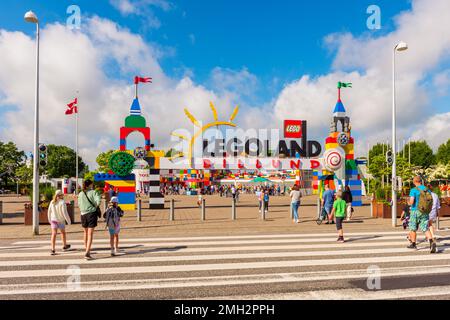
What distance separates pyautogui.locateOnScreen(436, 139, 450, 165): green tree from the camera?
66.5 metres

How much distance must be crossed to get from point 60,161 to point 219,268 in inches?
3386

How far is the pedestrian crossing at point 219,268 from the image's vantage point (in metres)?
5.54

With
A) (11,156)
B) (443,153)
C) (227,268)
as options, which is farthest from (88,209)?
(443,153)

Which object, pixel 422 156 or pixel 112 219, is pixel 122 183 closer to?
pixel 112 219

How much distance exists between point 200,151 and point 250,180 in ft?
135

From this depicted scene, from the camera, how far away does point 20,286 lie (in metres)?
5.82

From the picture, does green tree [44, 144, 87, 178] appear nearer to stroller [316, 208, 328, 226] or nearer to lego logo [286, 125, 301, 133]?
lego logo [286, 125, 301, 133]

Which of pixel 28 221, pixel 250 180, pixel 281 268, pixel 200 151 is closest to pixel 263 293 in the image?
pixel 281 268

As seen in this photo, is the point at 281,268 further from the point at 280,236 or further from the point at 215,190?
the point at 215,190

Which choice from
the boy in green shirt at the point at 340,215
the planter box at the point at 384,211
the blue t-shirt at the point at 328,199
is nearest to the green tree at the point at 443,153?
the planter box at the point at 384,211

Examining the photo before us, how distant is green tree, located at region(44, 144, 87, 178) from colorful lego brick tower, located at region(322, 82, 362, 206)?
237 ft

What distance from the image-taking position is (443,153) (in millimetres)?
68062

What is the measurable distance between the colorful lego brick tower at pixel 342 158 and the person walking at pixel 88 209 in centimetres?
Result: 1945

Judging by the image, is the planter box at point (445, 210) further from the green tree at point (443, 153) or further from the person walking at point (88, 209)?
the green tree at point (443, 153)
